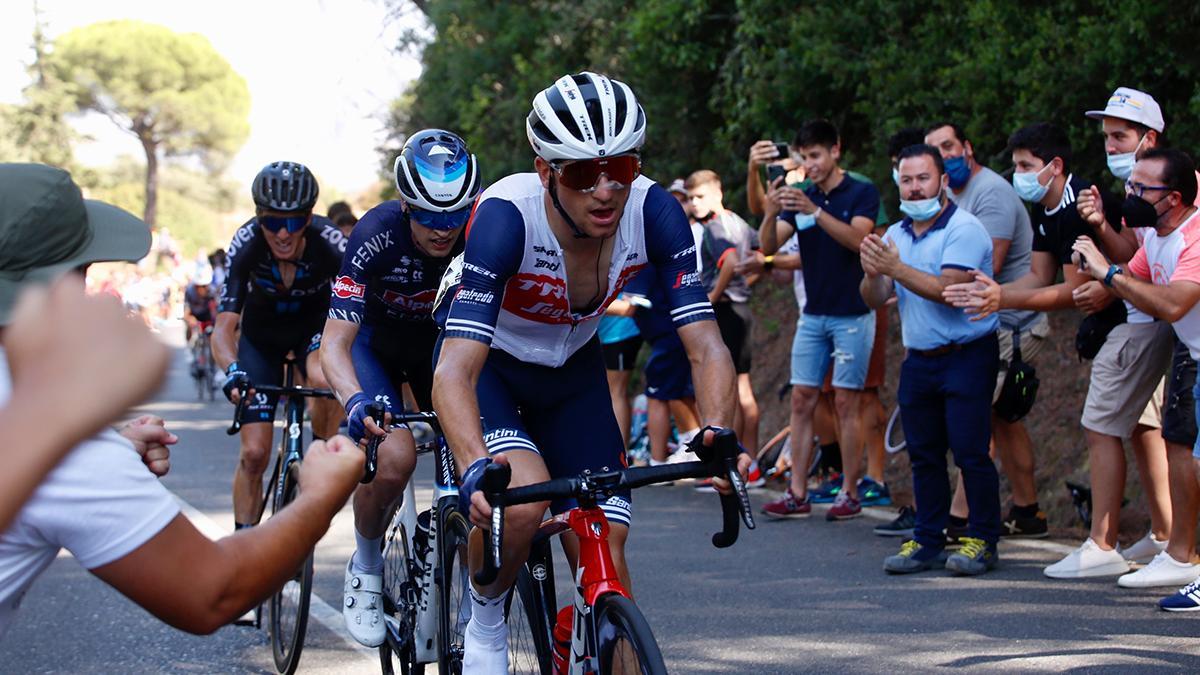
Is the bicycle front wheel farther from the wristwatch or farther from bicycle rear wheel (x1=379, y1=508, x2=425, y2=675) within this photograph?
the wristwatch

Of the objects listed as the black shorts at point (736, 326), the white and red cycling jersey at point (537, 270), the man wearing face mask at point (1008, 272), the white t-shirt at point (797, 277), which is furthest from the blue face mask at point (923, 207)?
the white and red cycling jersey at point (537, 270)

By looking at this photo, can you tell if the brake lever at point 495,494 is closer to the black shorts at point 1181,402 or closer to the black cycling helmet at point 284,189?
the black cycling helmet at point 284,189

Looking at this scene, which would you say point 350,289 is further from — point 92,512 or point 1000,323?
point 1000,323

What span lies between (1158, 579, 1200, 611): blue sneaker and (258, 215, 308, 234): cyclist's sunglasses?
14.3ft

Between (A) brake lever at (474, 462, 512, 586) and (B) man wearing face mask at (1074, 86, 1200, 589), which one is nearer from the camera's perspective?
(A) brake lever at (474, 462, 512, 586)

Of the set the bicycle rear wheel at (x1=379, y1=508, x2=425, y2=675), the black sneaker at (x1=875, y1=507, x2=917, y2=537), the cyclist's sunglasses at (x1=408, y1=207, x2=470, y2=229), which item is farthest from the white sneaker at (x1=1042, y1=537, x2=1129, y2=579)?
the cyclist's sunglasses at (x1=408, y1=207, x2=470, y2=229)

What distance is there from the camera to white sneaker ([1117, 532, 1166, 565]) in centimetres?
740

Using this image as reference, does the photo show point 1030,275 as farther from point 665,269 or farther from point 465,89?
point 465,89

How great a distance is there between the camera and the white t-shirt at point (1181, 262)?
21.3 ft

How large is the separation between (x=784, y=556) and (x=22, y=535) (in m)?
6.17

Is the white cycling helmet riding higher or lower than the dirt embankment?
higher

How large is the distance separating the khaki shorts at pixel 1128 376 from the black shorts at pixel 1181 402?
228mm

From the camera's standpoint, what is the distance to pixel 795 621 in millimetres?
6684

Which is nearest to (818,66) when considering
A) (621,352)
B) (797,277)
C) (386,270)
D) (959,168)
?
(797,277)
